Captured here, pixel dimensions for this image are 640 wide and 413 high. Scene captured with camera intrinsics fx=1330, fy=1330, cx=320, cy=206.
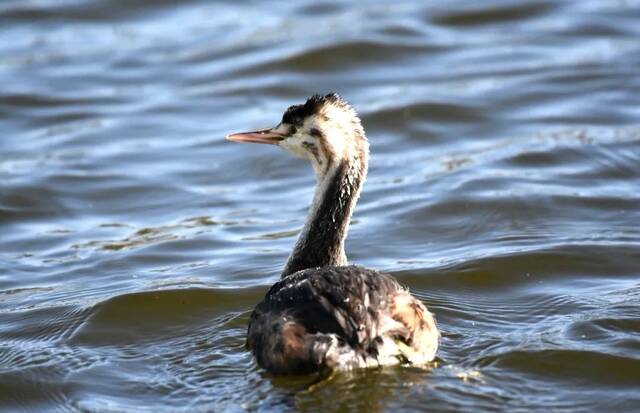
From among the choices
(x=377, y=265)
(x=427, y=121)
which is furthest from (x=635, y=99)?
(x=377, y=265)

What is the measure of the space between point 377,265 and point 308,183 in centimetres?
267

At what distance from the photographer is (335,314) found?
7508mm

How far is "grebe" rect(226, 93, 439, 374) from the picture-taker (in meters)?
7.45

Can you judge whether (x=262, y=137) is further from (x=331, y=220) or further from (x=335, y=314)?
(x=335, y=314)

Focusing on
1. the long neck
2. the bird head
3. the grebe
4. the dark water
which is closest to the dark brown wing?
the grebe

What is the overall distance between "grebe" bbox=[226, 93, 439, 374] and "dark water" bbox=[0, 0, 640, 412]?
0.55ft

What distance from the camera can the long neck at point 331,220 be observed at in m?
8.87

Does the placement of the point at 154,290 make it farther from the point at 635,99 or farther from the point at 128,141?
the point at 635,99

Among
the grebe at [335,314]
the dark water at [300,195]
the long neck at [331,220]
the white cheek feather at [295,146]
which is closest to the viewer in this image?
the grebe at [335,314]

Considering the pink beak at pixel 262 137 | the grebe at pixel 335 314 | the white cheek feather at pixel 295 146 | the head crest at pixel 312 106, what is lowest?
the grebe at pixel 335 314

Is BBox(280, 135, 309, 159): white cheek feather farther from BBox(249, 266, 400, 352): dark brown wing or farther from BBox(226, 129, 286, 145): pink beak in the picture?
BBox(249, 266, 400, 352): dark brown wing

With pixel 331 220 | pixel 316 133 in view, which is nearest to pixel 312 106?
pixel 316 133

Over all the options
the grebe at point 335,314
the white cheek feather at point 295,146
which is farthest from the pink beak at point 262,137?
the grebe at point 335,314

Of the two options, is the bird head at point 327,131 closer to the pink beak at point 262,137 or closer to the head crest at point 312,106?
the head crest at point 312,106
